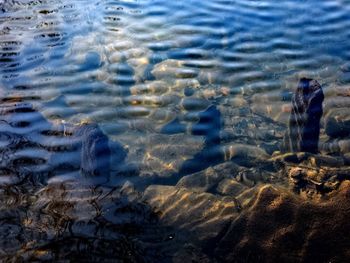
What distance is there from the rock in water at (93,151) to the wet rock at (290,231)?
2337mm

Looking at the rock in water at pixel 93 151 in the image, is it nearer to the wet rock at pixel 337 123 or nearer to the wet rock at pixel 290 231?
the wet rock at pixel 290 231

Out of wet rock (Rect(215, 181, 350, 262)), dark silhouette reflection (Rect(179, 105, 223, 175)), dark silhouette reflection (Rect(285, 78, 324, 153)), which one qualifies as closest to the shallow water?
dark silhouette reflection (Rect(179, 105, 223, 175))

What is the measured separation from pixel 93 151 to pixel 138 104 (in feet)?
5.05

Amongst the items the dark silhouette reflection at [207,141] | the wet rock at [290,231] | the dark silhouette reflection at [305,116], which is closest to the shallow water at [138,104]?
the dark silhouette reflection at [207,141]

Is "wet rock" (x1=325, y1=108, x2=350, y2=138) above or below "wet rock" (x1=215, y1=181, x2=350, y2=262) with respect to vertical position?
above

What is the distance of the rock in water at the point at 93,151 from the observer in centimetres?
568

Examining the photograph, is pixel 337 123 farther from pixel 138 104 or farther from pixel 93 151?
pixel 93 151

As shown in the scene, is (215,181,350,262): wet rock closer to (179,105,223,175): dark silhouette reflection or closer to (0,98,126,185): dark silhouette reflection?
(179,105,223,175): dark silhouette reflection

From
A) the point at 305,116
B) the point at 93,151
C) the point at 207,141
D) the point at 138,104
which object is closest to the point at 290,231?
the point at 207,141

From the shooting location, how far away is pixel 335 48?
825cm

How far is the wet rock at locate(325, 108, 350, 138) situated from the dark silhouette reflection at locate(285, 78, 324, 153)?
0.77ft

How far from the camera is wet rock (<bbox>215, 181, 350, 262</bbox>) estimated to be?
14.3 feet

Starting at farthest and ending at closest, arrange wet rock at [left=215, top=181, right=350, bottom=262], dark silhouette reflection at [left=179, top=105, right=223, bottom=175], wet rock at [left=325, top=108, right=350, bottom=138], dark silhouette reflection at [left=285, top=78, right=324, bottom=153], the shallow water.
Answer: wet rock at [left=325, top=108, right=350, bottom=138] → dark silhouette reflection at [left=285, top=78, right=324, bottom=153] → dark silhouette reflection at [left=179, top=105, right=223, bottom=175] → the shallow water → wet rock at [left=215, top=181, right=350, bottom=262]

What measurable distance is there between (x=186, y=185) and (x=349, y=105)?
12.2ft
